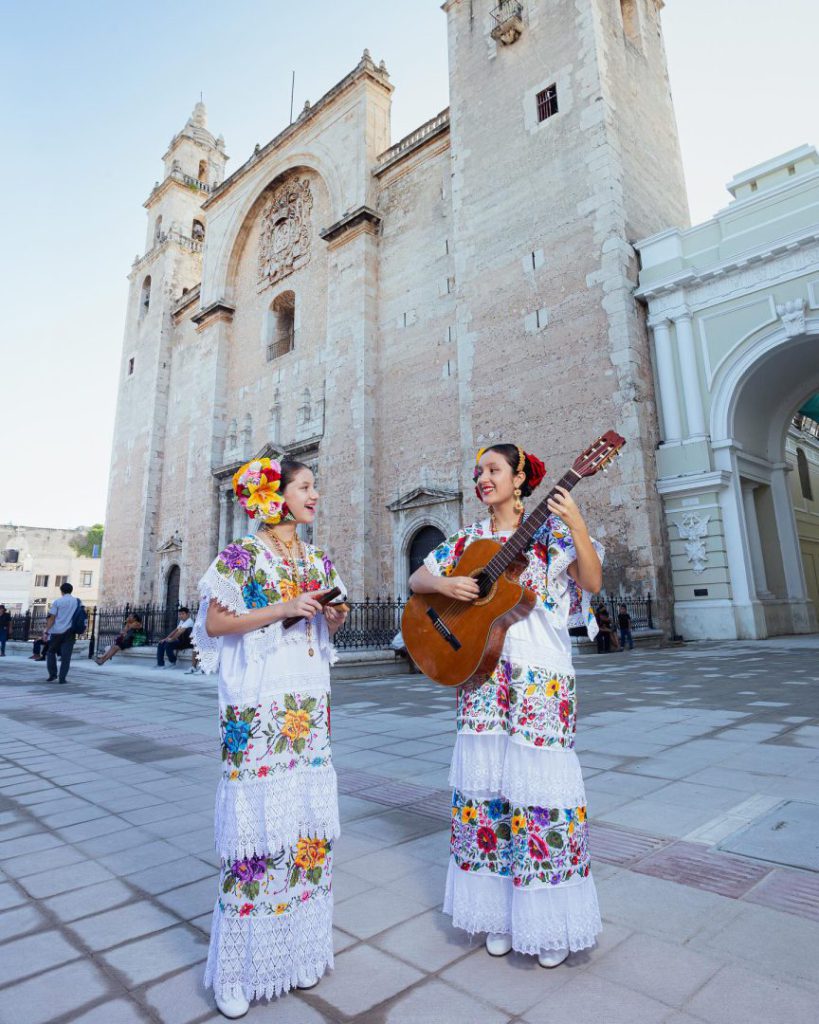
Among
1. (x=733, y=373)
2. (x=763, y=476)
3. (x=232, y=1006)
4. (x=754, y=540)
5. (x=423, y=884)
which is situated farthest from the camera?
(x=763, y=476)

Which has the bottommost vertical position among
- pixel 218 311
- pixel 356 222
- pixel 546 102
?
pixel 356 222

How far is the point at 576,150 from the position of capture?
14219mm

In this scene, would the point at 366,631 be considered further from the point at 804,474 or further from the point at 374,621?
the point at 804,474

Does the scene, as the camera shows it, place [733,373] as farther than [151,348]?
No

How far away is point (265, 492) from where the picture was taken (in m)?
2.06

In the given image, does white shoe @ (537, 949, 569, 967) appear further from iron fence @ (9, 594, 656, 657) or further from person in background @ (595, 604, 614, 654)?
person in background @ (595, 604, 614, 654)

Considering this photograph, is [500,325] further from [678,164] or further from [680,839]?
[680,839]

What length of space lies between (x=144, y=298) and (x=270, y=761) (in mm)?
32841

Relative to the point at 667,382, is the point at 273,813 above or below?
below

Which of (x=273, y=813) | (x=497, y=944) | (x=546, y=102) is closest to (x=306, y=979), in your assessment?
(x=273, y=813)

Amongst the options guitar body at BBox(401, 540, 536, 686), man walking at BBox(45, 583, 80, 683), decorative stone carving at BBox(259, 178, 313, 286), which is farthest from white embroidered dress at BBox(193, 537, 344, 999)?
decorative stone carving at BBox(259, 178, 313, 286)

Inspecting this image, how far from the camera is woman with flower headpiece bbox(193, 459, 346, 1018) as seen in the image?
168 cm

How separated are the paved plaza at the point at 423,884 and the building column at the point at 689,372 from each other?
30.5 ft

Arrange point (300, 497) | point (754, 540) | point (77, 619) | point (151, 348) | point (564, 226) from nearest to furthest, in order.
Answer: point (300, 497), point (77, 619), point (754, 540), point (564, 226), point (151, 348)
